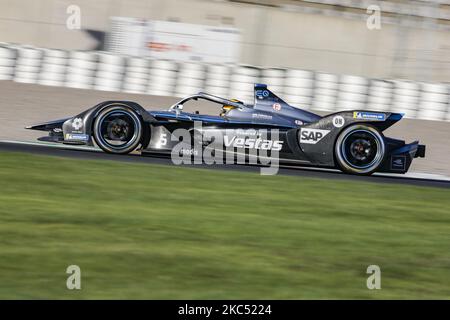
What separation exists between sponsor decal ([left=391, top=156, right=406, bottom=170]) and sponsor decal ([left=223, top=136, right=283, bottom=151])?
4.75 feet

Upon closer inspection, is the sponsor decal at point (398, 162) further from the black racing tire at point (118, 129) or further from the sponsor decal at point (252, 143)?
the black racing tire at point (118, 129)

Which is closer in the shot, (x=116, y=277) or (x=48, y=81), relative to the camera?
(x=116, y=277)

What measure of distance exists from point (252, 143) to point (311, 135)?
0.76 m

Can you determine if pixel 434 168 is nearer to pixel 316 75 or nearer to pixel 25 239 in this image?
pixel 316 75

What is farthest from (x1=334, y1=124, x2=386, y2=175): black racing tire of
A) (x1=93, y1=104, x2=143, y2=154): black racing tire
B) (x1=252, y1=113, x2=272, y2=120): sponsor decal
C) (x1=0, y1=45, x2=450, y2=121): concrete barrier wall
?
(x1=0, y1=45, x2=450, y2=121): concrete barrier wall

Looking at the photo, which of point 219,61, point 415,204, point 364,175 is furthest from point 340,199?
point 219,61

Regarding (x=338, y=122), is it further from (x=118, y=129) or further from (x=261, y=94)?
(x=118, y=129)

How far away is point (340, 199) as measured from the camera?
30.8 ft

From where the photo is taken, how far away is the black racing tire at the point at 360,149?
1066cm

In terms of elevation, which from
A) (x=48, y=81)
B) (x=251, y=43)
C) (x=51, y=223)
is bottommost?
(x=51, y=223)

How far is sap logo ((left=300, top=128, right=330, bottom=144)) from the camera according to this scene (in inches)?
421

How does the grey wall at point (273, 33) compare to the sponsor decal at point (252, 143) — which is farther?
the grey wall at point (273, 33)

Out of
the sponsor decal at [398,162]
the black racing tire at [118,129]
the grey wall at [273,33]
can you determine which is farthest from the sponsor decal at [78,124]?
the grey wall at [273,33]
